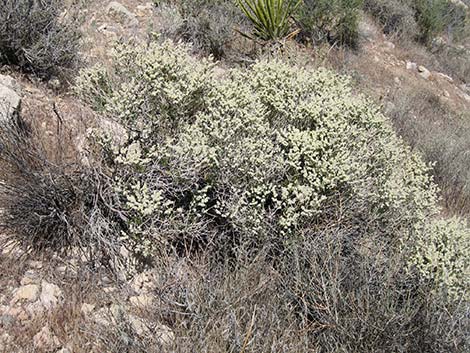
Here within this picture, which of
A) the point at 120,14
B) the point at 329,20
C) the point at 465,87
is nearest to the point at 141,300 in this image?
the point at 120,14

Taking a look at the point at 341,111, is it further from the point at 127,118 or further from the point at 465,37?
the point at 465,37

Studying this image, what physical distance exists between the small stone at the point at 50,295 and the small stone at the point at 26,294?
0.12 feet

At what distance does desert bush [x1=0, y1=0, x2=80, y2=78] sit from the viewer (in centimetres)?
371

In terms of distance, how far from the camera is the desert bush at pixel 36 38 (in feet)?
12.2

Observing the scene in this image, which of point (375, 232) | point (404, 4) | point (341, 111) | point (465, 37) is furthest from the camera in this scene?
point (465, 37)

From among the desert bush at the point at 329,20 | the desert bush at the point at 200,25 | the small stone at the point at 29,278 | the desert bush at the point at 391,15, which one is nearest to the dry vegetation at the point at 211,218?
the small stone at the point at 29,278

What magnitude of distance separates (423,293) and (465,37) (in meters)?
13.8

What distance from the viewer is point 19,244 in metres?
2.54

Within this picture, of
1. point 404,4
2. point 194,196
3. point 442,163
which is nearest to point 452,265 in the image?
point 194,196

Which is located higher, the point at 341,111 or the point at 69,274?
the point at 341,111

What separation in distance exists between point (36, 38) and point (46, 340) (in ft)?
9.54

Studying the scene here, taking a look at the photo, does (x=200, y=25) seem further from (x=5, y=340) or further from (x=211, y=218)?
(x=5, y=340)

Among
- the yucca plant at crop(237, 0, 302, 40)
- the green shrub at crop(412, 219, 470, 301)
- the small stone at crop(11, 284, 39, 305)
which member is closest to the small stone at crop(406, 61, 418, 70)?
the yucca plant at crop(237, 0, 302, 40)

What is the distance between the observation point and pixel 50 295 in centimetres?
237
